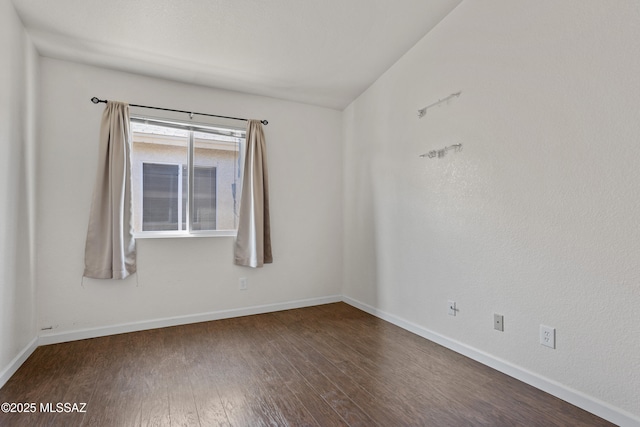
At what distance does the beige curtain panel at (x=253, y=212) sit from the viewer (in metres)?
3.41

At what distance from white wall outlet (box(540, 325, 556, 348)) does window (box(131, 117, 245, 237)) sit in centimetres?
285

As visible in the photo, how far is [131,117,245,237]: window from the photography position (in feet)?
10.2

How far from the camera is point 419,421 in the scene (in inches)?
64.1

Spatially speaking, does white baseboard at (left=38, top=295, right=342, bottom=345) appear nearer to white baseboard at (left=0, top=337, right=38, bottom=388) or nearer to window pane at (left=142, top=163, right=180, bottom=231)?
white baseboard at (left=0, top=337, right=38, bottom=388)

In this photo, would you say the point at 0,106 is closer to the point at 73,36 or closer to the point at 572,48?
the point at 73,36

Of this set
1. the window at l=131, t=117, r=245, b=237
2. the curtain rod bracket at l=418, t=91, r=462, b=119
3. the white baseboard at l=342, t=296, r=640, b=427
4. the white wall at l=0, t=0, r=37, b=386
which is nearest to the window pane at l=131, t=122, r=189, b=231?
the window at l=131, t=117, r=245, b=237

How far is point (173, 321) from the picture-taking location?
314 centimetres

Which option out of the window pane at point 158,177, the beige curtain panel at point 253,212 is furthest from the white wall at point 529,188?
the window pane at point 158,177

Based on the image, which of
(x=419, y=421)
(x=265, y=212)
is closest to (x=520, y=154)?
(x=419, y=421)

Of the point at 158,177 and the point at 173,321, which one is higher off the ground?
the point at 158,177

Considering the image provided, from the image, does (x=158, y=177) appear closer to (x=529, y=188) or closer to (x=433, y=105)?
(x=433, y=105)

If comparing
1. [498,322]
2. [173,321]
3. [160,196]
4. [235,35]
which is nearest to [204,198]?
[160,196]

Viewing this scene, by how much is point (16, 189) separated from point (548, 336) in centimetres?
364

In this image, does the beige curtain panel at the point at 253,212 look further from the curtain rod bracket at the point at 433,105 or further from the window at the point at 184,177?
the curtain rod bracket at the point at 433,105
